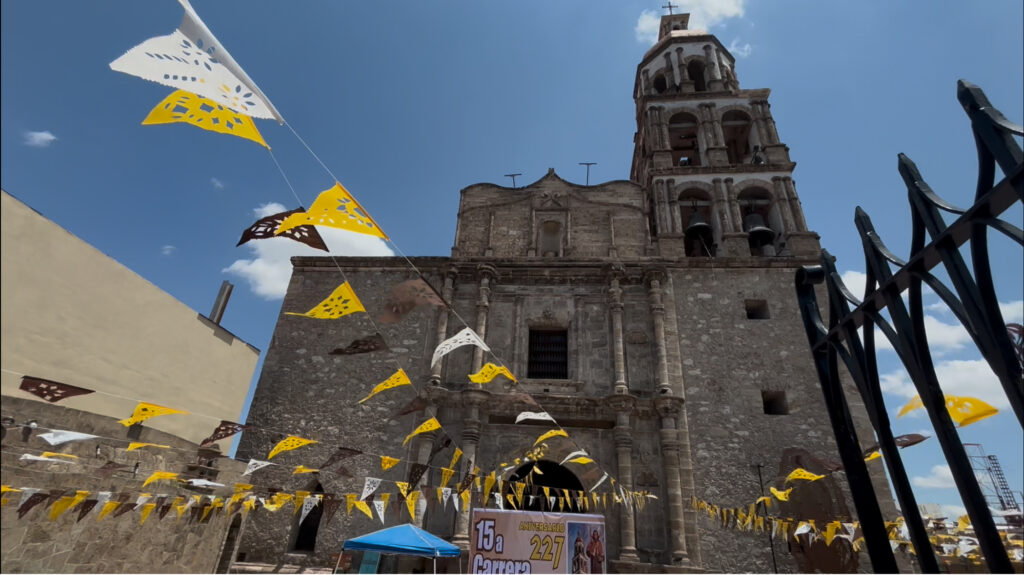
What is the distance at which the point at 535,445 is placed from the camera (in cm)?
1114

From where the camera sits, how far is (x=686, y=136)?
2070 cm

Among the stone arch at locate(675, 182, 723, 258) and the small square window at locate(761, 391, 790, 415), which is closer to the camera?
the small square window at locate(761, 391, 790, 415)

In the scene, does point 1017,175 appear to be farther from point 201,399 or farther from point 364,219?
point 201,399

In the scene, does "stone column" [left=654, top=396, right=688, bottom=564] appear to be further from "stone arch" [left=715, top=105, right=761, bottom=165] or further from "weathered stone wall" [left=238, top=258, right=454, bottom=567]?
"stone arch" [left=715, top=105, right=761, bottom=165]

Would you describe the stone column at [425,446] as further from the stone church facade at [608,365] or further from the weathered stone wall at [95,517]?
the weathered stone wall at [95,517]

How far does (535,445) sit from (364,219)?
7.57 meters

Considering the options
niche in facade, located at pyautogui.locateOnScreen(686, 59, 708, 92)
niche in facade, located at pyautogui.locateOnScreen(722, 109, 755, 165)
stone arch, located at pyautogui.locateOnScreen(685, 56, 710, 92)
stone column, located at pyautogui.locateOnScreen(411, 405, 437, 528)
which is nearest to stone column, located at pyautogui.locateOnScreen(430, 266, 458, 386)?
stone column, located at pyautogui.locateOnScreen(411, 405, 437, 528)

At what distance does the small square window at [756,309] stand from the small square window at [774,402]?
2220 millimetres

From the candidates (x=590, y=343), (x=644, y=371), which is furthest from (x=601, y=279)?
(x=644, y=371)

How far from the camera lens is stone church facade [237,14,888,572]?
35.3 ft

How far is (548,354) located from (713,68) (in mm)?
14688

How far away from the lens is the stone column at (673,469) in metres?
10.2

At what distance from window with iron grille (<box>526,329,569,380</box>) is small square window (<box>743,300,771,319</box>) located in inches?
200

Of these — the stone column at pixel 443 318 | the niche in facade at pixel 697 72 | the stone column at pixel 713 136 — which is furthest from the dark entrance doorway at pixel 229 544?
the niche in facade at pixel 697 72
